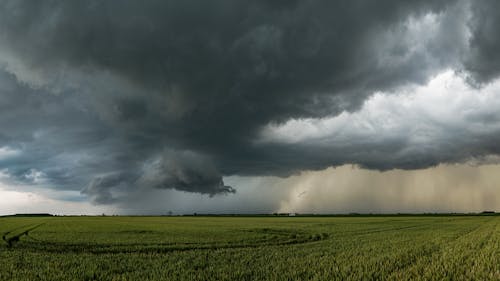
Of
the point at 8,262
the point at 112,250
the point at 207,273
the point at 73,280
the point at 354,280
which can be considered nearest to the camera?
the point at 354,280

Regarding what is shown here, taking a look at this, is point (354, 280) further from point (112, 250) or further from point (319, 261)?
point (112, 250)

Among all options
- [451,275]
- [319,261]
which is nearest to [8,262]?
[319,261]

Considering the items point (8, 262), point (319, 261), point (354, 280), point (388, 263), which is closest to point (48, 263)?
point (8, 262)

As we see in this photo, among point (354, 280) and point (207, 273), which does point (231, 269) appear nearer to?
point (207, 273)

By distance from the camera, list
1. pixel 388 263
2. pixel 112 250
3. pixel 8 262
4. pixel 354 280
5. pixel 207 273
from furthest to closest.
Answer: pixel 112 250, pixel 8 262, pixel 388 263, pixel 207 273, pixel 354 280

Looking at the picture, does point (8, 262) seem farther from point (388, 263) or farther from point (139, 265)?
point (388, 263)

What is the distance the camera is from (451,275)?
15148mm

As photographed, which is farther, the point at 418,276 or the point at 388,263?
the point at 388,263

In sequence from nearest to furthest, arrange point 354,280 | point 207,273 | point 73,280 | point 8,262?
point 354,280
point 73,280
point 207,273
point 8,262

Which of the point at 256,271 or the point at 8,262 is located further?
the point at 8,262

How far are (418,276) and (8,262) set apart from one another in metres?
22.1

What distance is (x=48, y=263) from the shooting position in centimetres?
1992

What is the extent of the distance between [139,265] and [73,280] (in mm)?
4261

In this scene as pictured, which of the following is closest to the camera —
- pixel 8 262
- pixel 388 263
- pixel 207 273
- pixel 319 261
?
pixel 207 273
